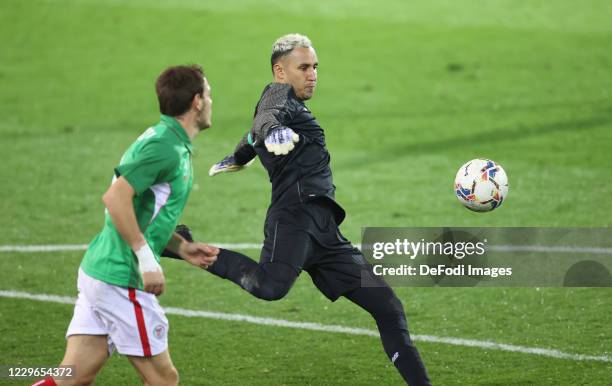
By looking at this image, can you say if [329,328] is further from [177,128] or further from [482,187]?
[177,128]

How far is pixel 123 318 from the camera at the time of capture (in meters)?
5.25

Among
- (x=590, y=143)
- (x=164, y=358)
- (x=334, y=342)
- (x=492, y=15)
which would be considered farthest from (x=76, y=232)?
(x=492, y=15)

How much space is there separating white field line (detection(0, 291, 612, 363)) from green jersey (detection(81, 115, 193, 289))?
2.90m

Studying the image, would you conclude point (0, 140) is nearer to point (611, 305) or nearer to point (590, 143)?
point (590, 143)

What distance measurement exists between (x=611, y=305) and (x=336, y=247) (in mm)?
2892

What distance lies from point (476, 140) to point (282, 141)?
28.4 feet

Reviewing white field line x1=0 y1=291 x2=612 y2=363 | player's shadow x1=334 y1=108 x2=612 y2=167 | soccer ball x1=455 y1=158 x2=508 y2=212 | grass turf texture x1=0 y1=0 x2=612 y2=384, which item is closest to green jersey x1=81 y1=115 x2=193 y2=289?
grass turf texture x1=0 y1=0 x2=612 y2=384

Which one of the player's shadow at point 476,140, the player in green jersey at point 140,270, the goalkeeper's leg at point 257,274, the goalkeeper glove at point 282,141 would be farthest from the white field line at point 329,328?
the player's shadow at point 476,140

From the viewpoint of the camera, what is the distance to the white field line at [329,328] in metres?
7.36

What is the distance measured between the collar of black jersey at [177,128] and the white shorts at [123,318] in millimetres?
774

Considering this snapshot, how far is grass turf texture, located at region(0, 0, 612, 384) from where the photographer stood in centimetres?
Result: 762

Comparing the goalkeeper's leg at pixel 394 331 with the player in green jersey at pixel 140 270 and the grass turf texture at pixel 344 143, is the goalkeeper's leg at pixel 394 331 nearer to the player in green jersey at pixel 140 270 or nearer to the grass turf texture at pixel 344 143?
the grass turf texture at pixel 344 143

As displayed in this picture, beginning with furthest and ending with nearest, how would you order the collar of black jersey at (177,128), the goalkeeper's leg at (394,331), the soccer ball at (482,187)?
the soccer ball at (482,187)
the goalkeeper's leg at (394,331)
the collar of black jersey at (177,128)

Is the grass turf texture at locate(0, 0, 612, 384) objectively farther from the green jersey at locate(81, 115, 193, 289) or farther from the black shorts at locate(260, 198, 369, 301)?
the green jersey at locate(81, 115, 193, 289)
